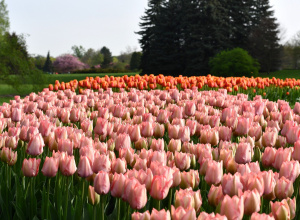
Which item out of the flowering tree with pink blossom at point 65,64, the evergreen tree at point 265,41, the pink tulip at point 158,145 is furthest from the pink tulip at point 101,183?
the flowering tree with pink blossom at point 65,64

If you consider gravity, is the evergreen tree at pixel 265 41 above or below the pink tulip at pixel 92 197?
above

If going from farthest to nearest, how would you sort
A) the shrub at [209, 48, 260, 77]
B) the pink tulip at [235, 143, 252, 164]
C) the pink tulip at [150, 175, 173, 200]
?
the shrub at [209, 48, 260, 77]
the pink tulip at [235, 143, 252, 164]
the pink tulip at [150, 175, 173, 200]

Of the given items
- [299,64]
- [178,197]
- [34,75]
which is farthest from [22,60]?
[299,64]

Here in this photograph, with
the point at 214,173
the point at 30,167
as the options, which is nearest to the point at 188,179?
the point at 214,173

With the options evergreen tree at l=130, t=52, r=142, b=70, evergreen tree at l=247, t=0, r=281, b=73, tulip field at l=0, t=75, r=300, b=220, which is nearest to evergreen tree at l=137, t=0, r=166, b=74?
evergreen tree at l=247, t=0, r=281, b=73

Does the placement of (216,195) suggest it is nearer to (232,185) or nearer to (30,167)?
(232,185)

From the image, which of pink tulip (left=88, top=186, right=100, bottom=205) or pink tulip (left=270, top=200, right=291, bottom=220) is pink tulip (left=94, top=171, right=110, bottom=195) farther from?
pink tulip (left=270, top=200, right=291, bottom=220)

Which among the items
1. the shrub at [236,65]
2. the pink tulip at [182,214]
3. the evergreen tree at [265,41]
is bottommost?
the pink tulip at [182,214]

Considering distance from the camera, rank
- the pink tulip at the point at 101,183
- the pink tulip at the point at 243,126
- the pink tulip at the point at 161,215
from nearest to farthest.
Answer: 1. the pink tulip at the point at 161,215
2. the pink tulip at the point at 101,183
3. the pink tulip at the point at 243,126

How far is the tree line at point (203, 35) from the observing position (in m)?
43.4

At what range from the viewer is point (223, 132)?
364 cm

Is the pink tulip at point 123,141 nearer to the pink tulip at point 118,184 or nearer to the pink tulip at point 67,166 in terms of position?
the pink tulip at point 67,166

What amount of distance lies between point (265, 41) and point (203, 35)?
8.38 metres

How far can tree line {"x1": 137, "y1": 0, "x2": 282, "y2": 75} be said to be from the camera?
43.4m
